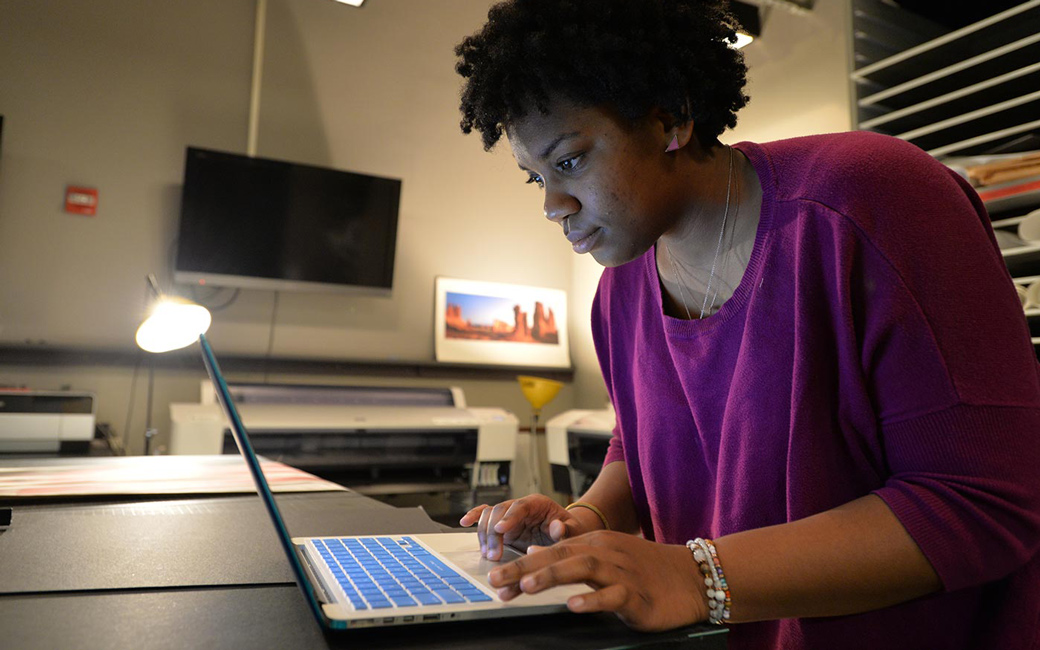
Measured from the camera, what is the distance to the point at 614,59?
0.75 metres

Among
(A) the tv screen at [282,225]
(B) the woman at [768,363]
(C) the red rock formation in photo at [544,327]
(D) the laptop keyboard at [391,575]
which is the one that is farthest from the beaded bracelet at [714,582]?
(C) the red rock formation in photo at [544,327]

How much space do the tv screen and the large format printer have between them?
18.9 inches

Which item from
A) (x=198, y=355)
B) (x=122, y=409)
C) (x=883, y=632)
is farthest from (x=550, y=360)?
(x=883, y=632)

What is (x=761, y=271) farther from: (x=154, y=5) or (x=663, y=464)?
(x=154, y=5)

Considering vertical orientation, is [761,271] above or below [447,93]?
below

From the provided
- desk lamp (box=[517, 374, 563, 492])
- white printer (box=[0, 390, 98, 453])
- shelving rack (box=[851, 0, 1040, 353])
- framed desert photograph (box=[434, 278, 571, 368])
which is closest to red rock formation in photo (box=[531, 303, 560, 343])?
framed desert photograph (box=[434, 278, 571, 368])

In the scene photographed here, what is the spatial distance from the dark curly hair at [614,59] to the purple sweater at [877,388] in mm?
95

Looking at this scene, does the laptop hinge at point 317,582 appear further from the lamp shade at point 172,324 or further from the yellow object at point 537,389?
the yellow object at point 537,389

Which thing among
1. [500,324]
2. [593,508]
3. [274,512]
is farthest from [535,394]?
[274,512]

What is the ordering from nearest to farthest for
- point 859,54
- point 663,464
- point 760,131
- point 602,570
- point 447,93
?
point 602,570, point 663,464, point 859,54, point 760,131, point 447,93

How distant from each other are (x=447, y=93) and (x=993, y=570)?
11.4 feet

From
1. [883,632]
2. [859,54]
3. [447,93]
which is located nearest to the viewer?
[883,632]

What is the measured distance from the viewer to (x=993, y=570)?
0.60 metres

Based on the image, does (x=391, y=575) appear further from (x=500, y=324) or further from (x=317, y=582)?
(x=500, y=324)
